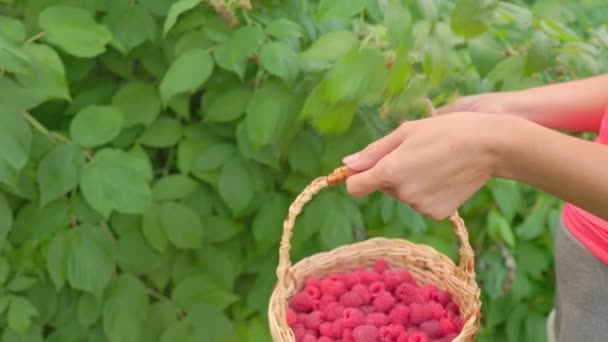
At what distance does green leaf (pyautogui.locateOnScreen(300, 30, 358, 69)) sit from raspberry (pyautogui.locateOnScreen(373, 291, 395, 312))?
1.14 feet

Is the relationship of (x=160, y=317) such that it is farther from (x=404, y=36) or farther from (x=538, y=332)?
(x=538, y=332)

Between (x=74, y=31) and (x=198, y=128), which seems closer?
(x=74, y=31)

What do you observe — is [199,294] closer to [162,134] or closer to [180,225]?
[180,225]

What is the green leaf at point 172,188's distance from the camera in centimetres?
121

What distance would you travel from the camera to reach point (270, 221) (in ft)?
4.17

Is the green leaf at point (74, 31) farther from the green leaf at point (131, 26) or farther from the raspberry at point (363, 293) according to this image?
the raspberry at point (363, 293)

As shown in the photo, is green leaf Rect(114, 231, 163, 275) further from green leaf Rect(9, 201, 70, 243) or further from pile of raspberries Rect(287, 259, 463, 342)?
pile of raspberries Rect(287, 259, 463, 342)

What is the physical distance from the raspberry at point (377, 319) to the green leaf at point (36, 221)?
0.53 meters

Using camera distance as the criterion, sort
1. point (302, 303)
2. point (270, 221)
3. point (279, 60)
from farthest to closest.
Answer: point (270, 221) → point (279, 60) → point (302, 303)

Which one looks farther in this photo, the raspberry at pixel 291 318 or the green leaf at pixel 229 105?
the green leaf at pixel 229 105

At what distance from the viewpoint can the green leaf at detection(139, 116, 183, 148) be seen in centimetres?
123

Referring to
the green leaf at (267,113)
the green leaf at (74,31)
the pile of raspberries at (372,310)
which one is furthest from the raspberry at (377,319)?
the green leaf at (74,31)

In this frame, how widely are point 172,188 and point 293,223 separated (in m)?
0.39

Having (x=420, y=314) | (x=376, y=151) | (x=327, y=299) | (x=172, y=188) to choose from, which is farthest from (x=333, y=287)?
(x=172, y=188)
